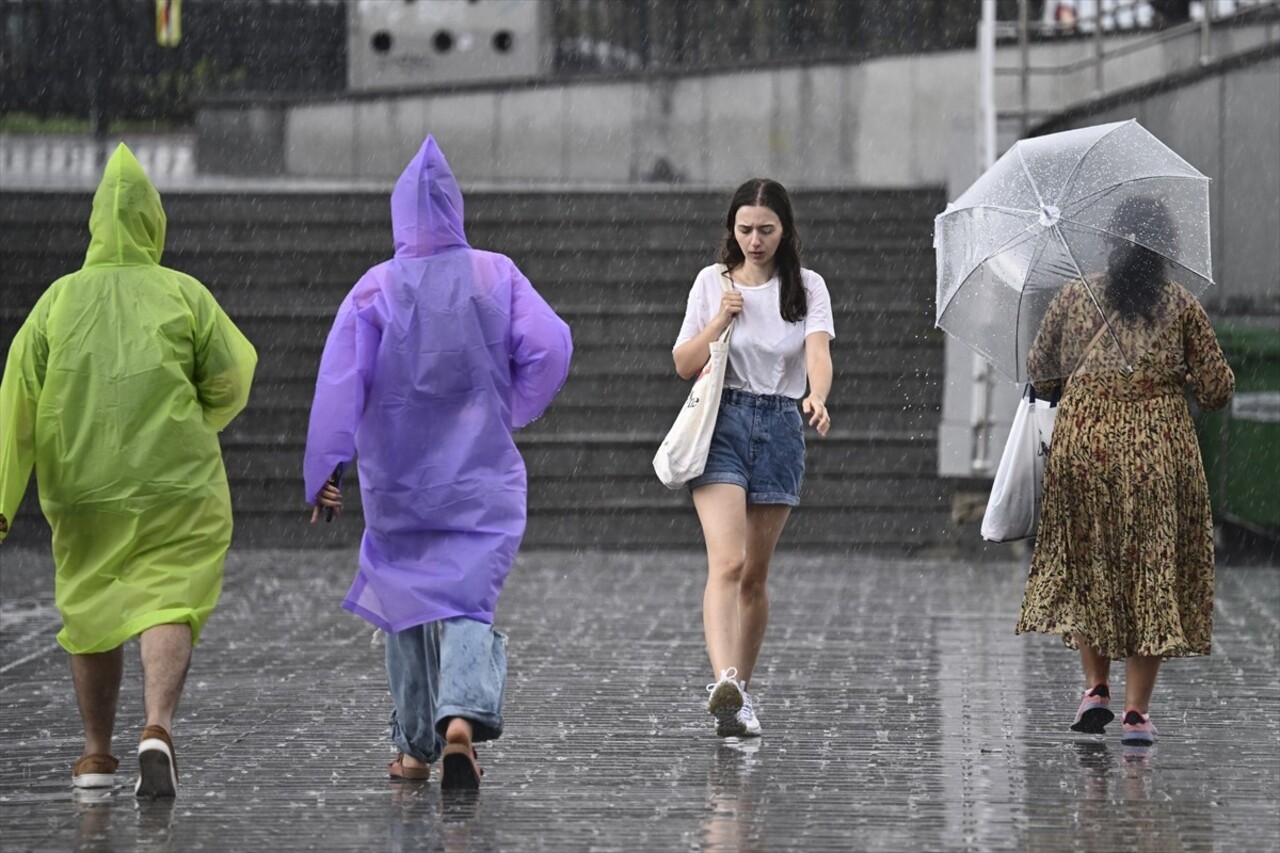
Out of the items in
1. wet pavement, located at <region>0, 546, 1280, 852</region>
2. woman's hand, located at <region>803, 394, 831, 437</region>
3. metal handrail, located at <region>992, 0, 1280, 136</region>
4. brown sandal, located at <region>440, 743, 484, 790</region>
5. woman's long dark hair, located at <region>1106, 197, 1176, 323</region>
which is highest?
metal handrail, located at <region>992, 0, 1280, 136</region>

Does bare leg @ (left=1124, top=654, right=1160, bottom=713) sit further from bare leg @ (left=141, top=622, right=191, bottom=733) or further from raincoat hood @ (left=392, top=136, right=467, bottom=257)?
bare leg @ (left=141, top=622, right=191, bottom=733)

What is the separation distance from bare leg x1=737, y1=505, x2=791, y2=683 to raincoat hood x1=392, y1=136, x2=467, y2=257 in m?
1.66

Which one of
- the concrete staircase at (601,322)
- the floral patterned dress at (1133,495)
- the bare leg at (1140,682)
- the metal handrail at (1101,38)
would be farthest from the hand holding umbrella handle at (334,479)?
the metal handrail at (1101,38)

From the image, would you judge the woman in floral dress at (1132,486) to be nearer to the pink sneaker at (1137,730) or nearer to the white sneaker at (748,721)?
the pink sneaker at (1137,730)

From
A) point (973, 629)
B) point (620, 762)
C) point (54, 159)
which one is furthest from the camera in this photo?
point (54, 159)


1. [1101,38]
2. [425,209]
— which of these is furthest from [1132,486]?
[1101,38]

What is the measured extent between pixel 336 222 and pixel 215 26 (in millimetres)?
10154

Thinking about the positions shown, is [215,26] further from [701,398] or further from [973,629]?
[701,398]

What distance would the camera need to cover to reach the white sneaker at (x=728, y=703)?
750 cm

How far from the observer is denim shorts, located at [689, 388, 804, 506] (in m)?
7.87

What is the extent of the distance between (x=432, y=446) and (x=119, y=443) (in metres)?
0.89

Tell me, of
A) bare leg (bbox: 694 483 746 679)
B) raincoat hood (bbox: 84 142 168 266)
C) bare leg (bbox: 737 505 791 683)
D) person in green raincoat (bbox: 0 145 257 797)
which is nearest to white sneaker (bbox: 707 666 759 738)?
bare leg (bbox: 694 483 746 679)

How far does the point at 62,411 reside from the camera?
6.81 m

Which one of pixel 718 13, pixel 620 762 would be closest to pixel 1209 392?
pixel 620 762
